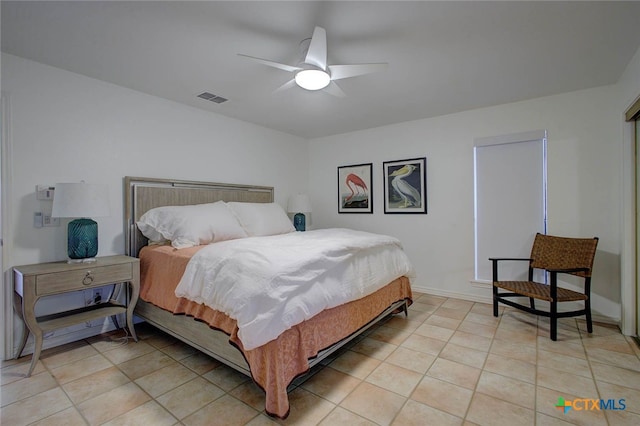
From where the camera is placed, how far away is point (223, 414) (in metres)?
1.63

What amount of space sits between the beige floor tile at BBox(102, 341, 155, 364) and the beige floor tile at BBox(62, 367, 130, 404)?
0.51 ft

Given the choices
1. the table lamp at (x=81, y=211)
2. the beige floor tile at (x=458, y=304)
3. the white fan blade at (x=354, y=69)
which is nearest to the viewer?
the white fan blade at (x=354, y=69)

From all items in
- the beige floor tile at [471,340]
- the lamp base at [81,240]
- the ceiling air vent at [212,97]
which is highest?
the ceiling air vent at [212,97]

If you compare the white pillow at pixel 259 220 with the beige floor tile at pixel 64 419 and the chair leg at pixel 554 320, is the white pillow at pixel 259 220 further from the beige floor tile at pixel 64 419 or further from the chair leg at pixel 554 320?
the chair leg at pixel 554 320

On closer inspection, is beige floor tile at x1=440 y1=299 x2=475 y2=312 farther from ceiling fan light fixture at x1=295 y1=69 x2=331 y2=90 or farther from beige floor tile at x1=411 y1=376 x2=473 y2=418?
ceiling fan light fixture at x1=295 y1=69 x2=331 y2=90

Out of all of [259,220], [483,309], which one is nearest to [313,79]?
[259,220]

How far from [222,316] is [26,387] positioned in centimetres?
142

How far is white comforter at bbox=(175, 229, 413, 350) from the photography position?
153 centimetres

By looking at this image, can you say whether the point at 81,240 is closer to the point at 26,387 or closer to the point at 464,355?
the point at 26,387

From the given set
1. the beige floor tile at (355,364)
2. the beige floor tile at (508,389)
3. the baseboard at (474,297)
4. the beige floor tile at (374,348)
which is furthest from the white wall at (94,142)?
the beige floor tile at (508,389)

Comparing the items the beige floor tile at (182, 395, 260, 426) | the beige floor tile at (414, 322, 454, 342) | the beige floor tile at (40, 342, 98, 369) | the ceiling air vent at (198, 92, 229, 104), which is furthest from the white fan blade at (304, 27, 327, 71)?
the beige floor tile at (40, 342, 98, 369)

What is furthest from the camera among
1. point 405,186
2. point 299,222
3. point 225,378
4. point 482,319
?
point 299,222

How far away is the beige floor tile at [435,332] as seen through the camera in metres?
2.62

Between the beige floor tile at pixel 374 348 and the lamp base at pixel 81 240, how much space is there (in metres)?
2.38
